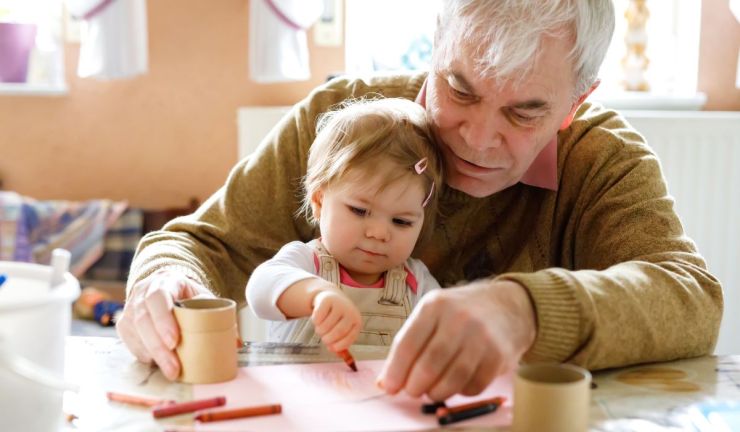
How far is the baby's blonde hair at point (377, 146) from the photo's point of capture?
1317 mm

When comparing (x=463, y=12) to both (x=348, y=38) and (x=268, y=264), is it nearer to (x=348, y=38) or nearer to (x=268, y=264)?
(x=268, y=264)

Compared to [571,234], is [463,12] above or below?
above

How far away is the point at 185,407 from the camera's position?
2.91ft

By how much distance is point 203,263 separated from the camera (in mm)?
1410

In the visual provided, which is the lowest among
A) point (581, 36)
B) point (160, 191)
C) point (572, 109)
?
point (160, 191)

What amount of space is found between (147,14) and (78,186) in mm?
756

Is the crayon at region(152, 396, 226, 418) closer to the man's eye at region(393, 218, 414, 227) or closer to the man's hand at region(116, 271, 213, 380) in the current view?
the man's hand at region(116, 271, 213, 380)

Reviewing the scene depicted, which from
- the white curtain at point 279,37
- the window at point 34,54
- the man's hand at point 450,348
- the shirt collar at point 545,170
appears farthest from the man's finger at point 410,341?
the window at point 34,54

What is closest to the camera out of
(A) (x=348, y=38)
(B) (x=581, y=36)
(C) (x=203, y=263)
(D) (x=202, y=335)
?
(D) (x=202, y=335)

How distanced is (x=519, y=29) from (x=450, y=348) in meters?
0.55

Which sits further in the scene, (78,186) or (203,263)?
(78,186)

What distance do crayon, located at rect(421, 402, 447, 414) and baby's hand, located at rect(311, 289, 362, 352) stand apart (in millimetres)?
162

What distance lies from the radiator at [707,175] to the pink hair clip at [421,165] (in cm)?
152

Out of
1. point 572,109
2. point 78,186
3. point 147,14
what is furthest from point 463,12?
point 78,186
